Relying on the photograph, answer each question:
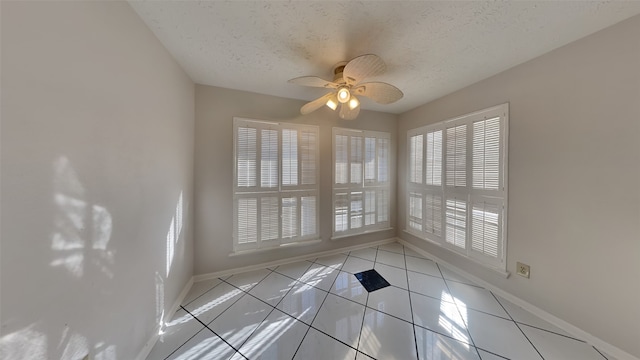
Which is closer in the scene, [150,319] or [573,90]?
[150,319]

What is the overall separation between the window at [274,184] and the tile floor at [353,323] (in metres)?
0.54

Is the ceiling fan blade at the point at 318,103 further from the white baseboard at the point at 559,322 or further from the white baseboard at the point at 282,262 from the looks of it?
the white baseboard at the point at 559,322

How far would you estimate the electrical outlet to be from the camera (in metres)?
1.84

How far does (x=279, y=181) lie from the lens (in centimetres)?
261

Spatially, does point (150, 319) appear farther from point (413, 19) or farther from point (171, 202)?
point (413, 19)

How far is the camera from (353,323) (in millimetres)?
1670

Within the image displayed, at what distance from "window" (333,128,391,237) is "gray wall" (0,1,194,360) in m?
2.09

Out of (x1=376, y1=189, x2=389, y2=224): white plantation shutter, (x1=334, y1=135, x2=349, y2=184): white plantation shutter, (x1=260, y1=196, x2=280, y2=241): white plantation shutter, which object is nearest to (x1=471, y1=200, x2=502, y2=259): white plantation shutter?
(x1=376, y1=189, x2=389, y2=224): white plantation shutter

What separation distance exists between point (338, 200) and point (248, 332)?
6.12 feet

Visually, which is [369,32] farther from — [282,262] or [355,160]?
[282,262]

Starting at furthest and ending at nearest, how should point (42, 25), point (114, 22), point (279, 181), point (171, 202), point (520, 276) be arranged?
1. point (279, 181)
2. point (520, 276)
3. point (171, 202)
4. point (114, 22)
5. point (42, 25)

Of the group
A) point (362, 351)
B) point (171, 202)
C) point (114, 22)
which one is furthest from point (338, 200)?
point (114, 22)

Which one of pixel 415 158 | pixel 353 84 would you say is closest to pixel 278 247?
pixel 353 84

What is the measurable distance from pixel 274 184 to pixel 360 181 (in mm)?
1342
